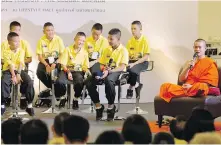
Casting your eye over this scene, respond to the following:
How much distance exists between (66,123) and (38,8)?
443 cm

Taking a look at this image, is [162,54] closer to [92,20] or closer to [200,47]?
[92,20]

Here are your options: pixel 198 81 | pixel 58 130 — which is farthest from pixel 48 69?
pixel 58 130

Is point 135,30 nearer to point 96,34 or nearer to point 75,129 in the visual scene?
point 96,34

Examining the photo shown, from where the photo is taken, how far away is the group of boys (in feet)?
16.9

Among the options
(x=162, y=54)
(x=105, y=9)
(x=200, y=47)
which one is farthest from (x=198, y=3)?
(x=200, y=47)

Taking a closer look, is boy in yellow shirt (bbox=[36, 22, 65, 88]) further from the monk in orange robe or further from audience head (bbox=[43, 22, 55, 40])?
the monk in orange robe

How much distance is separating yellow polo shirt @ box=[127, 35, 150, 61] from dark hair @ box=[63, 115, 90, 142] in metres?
3.64

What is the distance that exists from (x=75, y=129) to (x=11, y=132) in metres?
0.38

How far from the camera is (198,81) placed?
474cm

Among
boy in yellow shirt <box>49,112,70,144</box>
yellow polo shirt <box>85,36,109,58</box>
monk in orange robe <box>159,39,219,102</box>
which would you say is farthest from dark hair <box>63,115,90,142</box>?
yellow polo shirt <box>85,36,109,58</box>

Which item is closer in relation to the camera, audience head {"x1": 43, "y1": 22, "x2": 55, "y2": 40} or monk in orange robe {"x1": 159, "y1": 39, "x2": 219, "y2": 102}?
monk in orange robe {"x1": 159, "y1": 39, "x2": 219, "y2": 102}

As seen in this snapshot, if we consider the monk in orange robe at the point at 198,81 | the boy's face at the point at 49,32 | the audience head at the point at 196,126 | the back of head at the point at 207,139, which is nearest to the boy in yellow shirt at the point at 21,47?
the boy's face at the point at 49,32

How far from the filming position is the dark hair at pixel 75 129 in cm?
222

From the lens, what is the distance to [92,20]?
6.59m
